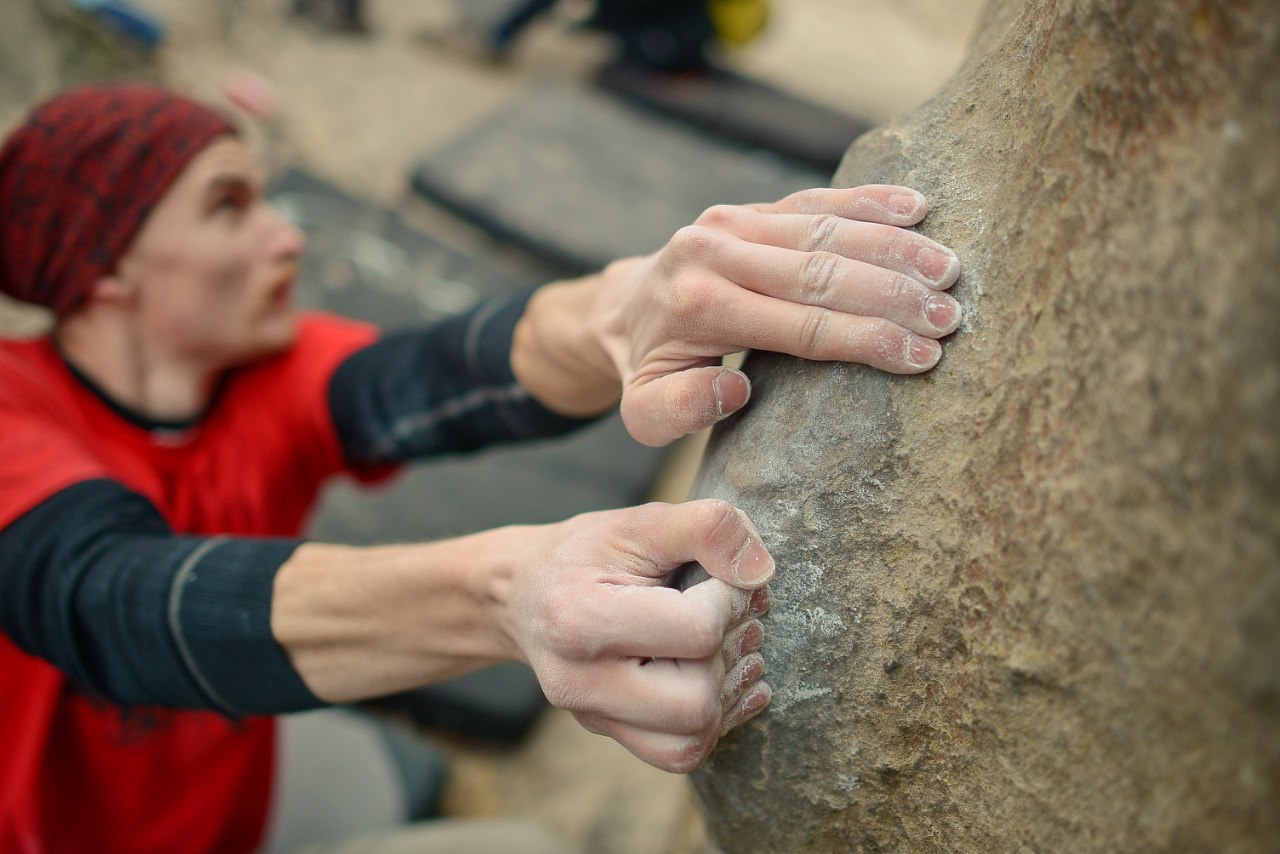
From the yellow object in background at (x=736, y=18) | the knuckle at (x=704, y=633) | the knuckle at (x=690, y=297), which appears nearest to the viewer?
the knuckle at (x=704, y=633)

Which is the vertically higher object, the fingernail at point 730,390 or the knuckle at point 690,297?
the knuckle at point 690,297

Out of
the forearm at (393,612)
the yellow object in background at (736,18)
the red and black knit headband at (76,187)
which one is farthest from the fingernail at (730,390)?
the yellow object in background at (736,18)

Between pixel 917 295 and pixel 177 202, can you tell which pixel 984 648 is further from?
pixel 177 202

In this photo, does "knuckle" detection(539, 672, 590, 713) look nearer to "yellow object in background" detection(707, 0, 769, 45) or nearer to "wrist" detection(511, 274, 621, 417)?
"wrist" detection(511, 274, 621, 417)

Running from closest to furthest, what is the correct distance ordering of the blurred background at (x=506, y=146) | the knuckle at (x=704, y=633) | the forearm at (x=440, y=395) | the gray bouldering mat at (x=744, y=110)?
the knuckle at (x=704, y=633) → the forearm at (x=440, y=395) → the blurred background at (x=506, y=146) → the gray bouldering mat at (x=744, y=110)

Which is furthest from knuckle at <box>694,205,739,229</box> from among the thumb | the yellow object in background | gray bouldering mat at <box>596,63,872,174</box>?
the yellow object in background

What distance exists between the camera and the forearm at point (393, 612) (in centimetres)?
91

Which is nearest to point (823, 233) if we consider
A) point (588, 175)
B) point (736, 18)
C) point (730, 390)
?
point (730, 390)

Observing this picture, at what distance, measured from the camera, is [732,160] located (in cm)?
376

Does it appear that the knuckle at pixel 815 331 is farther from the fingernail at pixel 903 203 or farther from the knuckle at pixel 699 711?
the knuckle at pixel 699 711

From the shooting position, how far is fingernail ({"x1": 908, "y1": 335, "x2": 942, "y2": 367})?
2.63 feet

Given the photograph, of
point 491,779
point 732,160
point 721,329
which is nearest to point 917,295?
point 721,329

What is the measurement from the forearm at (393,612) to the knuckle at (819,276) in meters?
0.32

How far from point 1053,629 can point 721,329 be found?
34 centimetres
